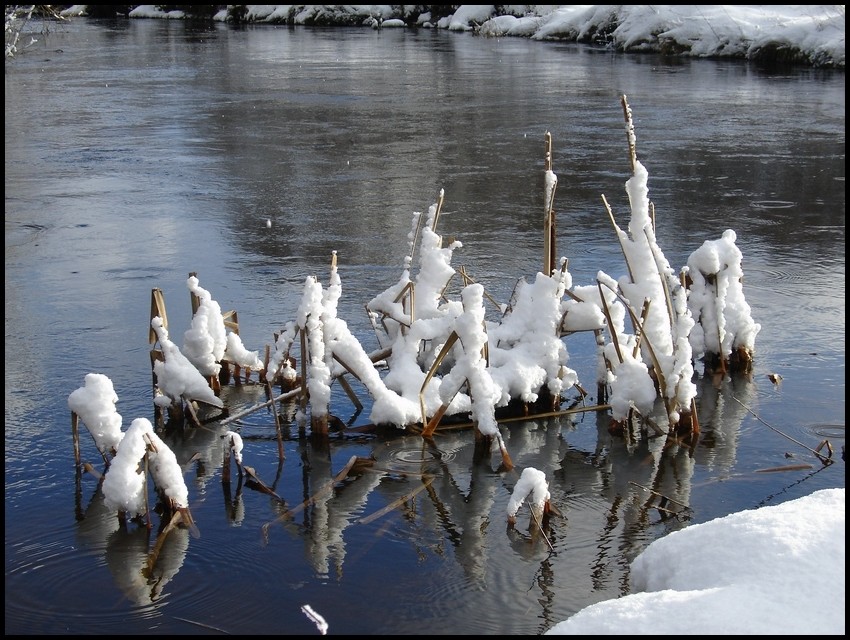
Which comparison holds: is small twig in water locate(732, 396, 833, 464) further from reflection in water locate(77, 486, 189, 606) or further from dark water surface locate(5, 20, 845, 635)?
reflection in water locate(77, 486, 189, 606)

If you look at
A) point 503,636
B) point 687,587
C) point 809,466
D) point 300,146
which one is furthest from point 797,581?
point 300,146

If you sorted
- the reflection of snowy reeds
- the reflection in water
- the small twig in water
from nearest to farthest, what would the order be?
the reflection in water < the reflection of snowy reeds < the small twig in water

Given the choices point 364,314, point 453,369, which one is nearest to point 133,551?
point 453,369

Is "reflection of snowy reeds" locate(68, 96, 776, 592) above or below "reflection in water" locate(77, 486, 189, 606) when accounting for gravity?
above

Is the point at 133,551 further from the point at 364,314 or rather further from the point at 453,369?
the point at 364,314

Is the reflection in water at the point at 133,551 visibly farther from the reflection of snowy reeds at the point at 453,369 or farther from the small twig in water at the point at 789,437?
the small twig in water at the point at 789,437

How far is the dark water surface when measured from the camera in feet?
15.9

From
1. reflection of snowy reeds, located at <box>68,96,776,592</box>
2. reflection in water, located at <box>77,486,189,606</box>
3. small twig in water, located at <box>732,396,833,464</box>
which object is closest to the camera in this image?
reflection in water, located at <box>77,486,189,606</box>

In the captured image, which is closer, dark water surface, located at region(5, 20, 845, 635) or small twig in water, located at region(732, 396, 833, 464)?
dark water surface, located at region(5, 20, 845, 635)

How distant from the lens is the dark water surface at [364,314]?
484 cm

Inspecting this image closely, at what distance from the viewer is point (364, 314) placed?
27.3 ft

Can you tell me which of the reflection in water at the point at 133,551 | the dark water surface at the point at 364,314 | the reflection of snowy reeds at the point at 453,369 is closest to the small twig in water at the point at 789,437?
the dark water surface at the point at 364,314

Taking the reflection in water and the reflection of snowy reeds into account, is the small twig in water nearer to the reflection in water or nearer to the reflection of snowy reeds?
the reflection of snowy reeds

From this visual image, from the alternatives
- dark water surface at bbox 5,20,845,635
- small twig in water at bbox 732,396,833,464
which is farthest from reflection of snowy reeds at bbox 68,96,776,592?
small twig in water at bbox 732,396,833,464
